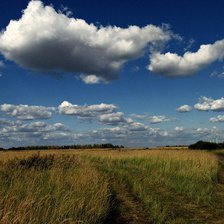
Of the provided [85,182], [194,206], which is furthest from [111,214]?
[194,206]

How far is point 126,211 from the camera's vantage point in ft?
32.7

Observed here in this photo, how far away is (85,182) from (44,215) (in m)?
3.50

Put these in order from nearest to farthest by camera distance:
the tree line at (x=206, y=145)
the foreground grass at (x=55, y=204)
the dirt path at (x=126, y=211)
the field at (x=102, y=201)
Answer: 1. the foreground grass at (x=55, y=204)
2. the field at (x=102, y=201)
3. the dirt path at (x=126, y=211)
4. the tree line at (x=206, y=145)

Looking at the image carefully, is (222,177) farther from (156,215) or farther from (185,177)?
(156,215)

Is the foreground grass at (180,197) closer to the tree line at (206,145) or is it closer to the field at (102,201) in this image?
the field at (102,201)

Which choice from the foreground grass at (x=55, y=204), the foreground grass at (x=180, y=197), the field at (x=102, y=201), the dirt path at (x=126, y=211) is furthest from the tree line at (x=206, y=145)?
the foreground grass at (x=55, y=204)

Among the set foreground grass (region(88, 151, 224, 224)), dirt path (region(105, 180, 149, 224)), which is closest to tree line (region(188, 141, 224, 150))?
foreground grass (region(88, 151, 224, 224))

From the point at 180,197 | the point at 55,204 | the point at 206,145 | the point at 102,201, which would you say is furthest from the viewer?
the point at 206,145

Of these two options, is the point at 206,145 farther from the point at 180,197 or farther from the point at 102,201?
the point at 102,201

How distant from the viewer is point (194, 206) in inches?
449

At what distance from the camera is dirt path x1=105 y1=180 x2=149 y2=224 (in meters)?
8.93

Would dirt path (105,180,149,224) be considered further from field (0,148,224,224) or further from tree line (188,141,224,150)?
tree line (188,141,224,150)

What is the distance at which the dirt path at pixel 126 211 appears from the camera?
8.93 meters

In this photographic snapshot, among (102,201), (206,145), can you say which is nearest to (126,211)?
(102,201)
